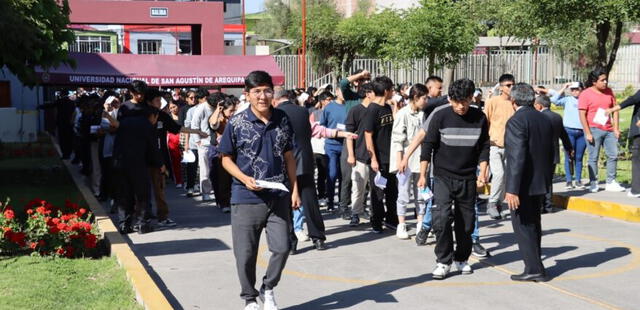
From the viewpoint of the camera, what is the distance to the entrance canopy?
25.5 meters

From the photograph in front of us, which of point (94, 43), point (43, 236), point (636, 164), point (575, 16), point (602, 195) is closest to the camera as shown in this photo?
point (43, 236)

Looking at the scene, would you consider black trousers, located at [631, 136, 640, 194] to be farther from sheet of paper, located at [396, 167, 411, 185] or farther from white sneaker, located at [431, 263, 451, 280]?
white sneaker, located at [431, 263, 451, 280]

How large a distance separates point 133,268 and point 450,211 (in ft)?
9.90

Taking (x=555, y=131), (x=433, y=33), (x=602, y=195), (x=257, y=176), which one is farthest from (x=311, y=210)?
(x=433, y=33)

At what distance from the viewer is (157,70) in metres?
26.7

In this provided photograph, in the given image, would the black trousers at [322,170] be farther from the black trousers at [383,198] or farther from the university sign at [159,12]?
the university sign at [159,12]

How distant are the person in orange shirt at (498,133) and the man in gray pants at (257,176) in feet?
20.3

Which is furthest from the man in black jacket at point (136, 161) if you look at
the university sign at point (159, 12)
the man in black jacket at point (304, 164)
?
the university sign at point (159, 12)

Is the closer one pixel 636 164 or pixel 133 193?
pixel 133 193

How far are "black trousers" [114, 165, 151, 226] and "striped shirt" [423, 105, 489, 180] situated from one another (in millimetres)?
4275

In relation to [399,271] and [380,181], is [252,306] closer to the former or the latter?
[399,271]

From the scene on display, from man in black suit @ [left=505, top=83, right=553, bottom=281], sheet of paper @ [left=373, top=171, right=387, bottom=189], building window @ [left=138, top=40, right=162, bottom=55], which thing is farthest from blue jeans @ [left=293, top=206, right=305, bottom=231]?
building window @ [left=138, top=40, right=162, bottom=55]

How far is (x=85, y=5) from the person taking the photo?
31656mm

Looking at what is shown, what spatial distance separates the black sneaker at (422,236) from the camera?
10.3 m
